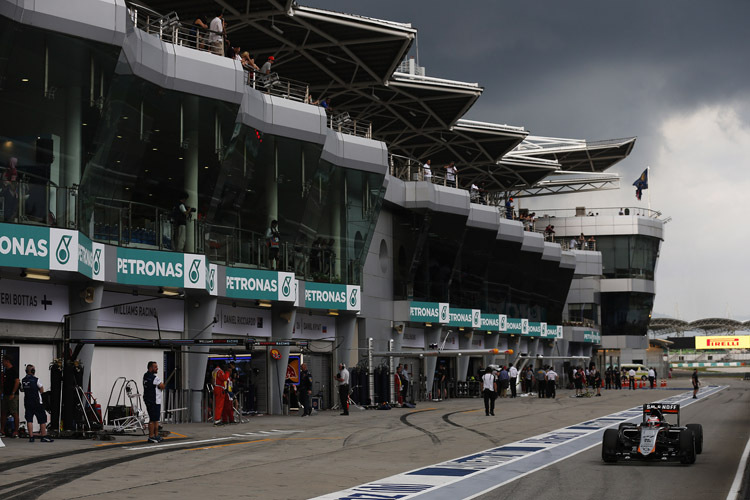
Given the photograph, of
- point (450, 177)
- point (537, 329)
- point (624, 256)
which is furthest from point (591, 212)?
point (450, 177)

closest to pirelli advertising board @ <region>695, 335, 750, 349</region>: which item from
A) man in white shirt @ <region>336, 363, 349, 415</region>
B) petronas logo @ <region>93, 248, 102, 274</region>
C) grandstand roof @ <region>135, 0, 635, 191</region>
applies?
grandstand roof @ <region>135, 0, 635, 191</region>

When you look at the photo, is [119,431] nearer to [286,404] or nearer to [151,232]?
[151,232]

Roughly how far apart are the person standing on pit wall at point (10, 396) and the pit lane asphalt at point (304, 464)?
1422 millimetres

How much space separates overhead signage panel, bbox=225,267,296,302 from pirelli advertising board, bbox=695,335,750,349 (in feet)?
498

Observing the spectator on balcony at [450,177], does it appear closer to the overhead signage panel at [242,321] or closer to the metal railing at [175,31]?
the overhead signage panel at [242,321]

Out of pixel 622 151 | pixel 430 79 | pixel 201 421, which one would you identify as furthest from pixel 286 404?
pixel 622 151

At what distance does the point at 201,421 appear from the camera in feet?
103

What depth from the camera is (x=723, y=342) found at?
6826 inches

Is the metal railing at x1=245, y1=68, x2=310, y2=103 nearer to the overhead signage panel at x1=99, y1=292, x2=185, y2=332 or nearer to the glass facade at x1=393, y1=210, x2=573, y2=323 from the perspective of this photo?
the overhead signage panel at x1=99, y1=292, x2=185, y2=332

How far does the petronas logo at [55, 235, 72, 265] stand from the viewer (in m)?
22.4

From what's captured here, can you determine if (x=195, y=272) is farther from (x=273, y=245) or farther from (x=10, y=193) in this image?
(x=10, y=193)

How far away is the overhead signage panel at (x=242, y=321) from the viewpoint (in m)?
34.8

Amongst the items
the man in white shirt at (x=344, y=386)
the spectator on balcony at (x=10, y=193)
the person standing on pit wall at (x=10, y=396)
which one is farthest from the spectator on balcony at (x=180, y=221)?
the man in white shirt at (x=344, y=386)

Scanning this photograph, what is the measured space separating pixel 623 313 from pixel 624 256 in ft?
19.1
